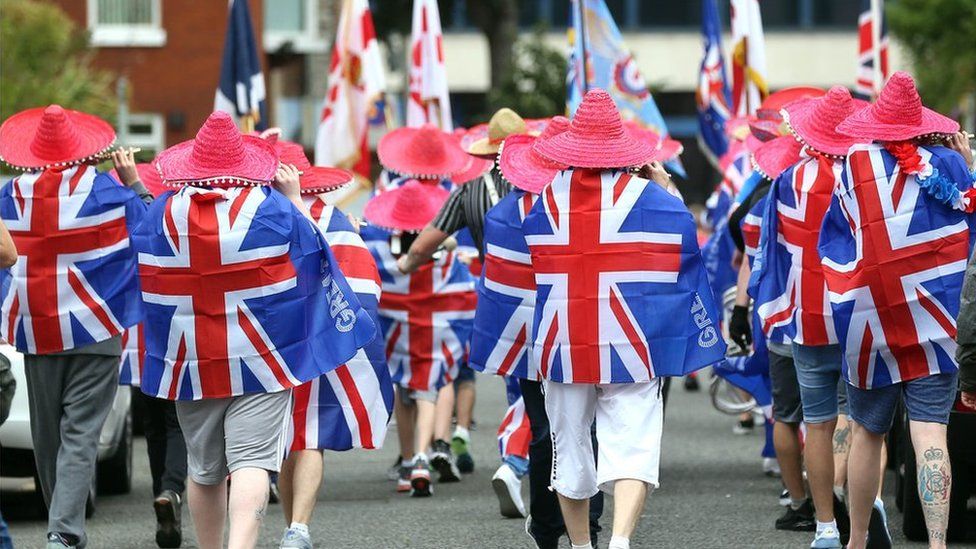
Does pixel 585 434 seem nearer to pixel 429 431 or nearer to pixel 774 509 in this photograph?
pixel 774 509

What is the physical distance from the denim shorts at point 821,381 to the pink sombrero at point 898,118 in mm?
1098

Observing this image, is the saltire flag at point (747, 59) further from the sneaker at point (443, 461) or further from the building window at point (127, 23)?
the building window at point (127, 23)

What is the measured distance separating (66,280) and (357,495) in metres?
3.07

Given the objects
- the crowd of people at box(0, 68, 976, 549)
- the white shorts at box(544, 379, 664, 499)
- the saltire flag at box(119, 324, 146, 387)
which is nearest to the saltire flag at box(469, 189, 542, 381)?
Answer: the crowd of people at box(0, 68, 976, 549)

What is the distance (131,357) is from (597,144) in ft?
11.8

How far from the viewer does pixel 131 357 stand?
1030 cm

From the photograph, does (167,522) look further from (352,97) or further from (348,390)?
(352,97)

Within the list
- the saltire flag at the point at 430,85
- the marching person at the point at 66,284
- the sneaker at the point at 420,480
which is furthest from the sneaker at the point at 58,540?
the saltire flag at the point at 430,85

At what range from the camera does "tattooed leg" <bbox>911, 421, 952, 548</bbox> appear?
7.68m

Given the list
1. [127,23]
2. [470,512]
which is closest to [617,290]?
[470,512]

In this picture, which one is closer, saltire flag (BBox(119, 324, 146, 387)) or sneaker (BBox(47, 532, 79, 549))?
sneaker (BBox(47, 532, 79, 549))

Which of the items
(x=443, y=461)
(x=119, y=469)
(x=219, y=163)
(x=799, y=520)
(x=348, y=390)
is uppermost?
(x=219, y=163)

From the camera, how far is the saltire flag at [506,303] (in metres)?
8.46

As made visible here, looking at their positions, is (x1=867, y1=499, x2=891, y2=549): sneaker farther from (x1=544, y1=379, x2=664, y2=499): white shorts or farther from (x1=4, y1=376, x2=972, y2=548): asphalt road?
(x1=544, y1=379, x2=664, y2=499): white shorts
